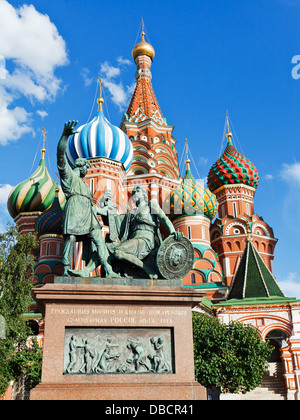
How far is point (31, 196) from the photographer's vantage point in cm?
4050

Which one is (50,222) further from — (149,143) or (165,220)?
(165,220)

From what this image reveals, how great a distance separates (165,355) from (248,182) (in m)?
34.9

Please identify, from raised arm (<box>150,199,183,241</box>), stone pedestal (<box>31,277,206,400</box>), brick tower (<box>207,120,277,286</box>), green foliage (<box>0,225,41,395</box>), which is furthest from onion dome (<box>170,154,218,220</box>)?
stone pedestal (<box>31,277,206,400</box>)

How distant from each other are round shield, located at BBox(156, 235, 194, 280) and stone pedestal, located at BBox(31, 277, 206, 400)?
1.45ft

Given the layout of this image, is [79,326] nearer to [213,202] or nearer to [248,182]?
[213,202]

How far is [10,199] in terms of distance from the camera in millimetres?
41219

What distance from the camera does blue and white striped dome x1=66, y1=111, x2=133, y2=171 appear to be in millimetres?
34281

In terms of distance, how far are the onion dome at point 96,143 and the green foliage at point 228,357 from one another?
719 inches

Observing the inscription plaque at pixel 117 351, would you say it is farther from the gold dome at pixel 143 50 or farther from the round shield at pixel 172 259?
the gold dome at pixel 143 50

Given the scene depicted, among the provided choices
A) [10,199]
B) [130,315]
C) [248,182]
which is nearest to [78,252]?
[10,199]

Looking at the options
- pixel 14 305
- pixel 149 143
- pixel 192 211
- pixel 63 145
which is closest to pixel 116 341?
pixel 63 145

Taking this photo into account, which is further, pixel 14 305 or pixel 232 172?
pixel 232 172

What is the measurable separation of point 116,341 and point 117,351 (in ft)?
0.56

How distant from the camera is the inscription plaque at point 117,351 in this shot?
7969 mm
